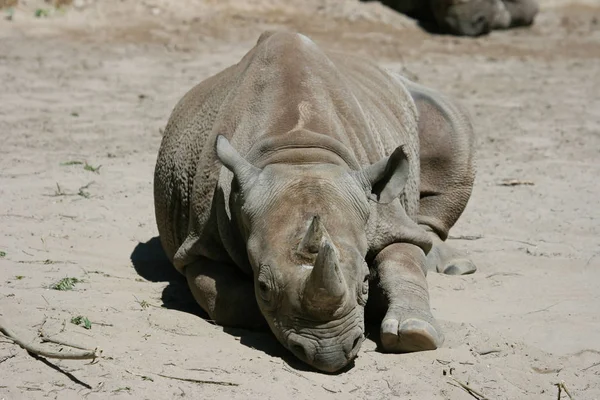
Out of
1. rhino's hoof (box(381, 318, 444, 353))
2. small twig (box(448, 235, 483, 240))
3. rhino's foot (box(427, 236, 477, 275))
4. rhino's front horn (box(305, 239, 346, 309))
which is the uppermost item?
rhino's front horn (box(305, 239, 346, 309))

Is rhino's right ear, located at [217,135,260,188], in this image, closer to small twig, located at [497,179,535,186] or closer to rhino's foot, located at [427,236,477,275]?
rhino's foot, located at [427,236,477,275]

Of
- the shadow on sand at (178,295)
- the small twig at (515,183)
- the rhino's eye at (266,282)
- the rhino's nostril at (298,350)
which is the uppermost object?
the rhino's eye at (266,282)

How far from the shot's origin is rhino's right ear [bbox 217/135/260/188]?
18.4 feet

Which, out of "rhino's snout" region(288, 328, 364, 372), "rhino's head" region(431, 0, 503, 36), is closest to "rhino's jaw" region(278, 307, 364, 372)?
"rhino's snout" region(288, 328, 364, 372)

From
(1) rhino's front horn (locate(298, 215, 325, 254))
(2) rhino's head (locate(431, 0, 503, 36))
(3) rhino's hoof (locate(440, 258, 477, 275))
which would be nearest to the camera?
(1) rhino's front horn (locate(298, 215, 325, 254))

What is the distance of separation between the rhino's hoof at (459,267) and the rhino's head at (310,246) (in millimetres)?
1841

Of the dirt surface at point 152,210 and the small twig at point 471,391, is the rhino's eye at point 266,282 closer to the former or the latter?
the dirt surface at point 152,210

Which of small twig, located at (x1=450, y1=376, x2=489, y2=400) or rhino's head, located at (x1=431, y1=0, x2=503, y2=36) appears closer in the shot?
small twig, located at (x1=450, y1=376, x2=489, y2=400)

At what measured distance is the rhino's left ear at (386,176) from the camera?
5.70 metres

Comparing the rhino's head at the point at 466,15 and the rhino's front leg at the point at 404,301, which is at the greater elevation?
the rhino's front leg at the point at 404,301

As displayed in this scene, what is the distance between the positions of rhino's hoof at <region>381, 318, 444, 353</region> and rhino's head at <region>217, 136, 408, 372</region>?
1.17 feet

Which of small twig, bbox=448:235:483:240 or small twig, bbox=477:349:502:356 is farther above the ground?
small twig, bbox=477:349:502:356

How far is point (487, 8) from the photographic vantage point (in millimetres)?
15719

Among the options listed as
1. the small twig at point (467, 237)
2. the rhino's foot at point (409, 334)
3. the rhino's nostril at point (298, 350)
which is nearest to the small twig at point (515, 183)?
the small twig at point (467, 237)
